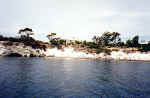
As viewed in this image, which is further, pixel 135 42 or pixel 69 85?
pixel 135 42

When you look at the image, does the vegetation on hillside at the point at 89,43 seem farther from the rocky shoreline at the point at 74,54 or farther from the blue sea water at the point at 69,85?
the blue sea water at the point at 69,85

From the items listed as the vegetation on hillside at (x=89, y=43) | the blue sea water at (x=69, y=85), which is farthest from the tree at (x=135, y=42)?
the blue sea water at (x=69, y=85)

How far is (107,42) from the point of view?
130 metres

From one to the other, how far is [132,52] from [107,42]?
42.3m

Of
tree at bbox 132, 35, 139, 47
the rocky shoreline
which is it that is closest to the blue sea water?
the rocky shoreline

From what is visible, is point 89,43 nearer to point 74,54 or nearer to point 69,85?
point 74,54

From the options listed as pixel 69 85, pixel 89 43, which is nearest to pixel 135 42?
pixel 89 43

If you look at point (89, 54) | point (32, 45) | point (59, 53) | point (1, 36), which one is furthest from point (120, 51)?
point (1, 36)

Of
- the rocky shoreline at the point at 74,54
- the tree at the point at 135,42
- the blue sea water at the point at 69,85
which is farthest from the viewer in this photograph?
the tree at the point at 135,42

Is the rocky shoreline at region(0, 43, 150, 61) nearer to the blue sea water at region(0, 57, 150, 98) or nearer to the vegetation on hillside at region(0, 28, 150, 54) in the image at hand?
the vegetation on hillside at region(0, 28, 150, 54)

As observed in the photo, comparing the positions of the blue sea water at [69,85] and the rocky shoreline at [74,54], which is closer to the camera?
the blue sea water at [69,85]

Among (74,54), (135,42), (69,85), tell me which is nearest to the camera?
(69,85)

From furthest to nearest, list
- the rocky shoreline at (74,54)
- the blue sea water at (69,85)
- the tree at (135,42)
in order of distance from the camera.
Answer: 1. the tree at (135,42)
2. the rocky shoreline at (74,54)
3. the blue sea water at (69,85)

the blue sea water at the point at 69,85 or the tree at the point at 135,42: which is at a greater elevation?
the tree at the point at 135,42
